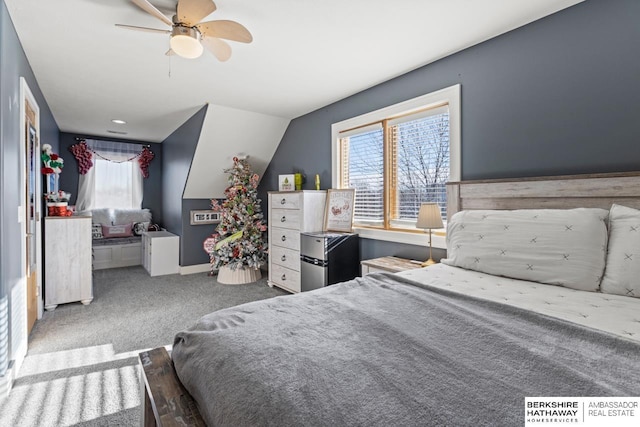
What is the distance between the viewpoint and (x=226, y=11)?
213cm

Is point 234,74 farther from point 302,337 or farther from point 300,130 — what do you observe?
point 302,337

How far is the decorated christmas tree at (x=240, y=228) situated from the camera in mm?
4535

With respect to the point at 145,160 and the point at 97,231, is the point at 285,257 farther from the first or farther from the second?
the point at 145,160

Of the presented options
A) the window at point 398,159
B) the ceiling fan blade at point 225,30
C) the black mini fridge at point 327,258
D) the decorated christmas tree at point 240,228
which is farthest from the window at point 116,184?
the ceiling fan blade at point 225,30

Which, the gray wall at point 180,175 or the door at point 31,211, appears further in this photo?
the gray wall at point 180,175

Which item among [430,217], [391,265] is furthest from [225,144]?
[430,217]

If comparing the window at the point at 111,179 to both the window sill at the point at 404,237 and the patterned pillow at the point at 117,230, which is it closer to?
the patterned pillow at the point at 117,230

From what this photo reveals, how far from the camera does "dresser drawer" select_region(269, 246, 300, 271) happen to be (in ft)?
12.7

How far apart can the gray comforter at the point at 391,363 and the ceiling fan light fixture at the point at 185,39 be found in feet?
5.90

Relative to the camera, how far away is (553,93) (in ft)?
7.07

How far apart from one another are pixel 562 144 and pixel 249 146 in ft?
13.1

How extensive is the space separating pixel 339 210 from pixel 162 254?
3085mm

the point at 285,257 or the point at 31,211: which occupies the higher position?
the point at 31,211

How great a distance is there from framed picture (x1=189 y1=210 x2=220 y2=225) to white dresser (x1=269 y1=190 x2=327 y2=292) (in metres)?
1.59
